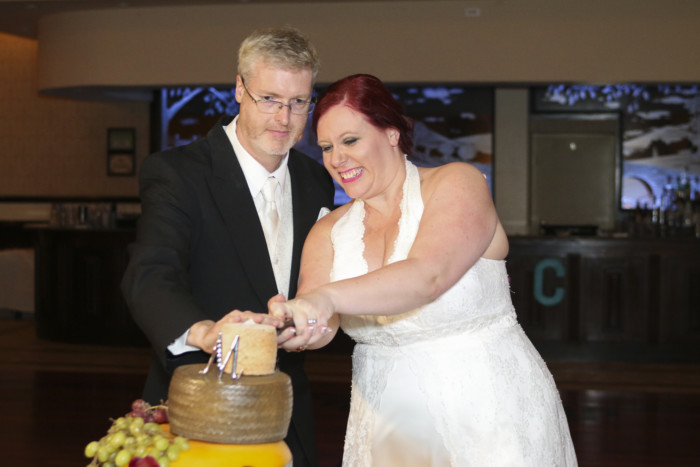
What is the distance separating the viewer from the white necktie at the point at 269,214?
7.46ft

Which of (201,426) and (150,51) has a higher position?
(150,51)

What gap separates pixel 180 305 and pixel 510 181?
8905mm

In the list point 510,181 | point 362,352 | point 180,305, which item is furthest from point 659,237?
point 180,305

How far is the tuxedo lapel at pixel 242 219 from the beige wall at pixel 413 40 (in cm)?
709

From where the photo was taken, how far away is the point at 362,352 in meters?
2.23

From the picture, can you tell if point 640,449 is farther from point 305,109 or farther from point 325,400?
point 305,109

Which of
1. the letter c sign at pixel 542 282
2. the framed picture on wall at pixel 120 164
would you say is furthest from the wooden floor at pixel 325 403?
the framed picture on wall at pixel 120 164

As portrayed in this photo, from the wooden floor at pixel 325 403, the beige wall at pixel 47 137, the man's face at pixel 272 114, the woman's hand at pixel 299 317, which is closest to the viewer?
the woman's hand at pixel 299 317

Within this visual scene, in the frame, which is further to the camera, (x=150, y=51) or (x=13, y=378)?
(x=150, y=51)

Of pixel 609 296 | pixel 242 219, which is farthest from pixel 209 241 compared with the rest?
pixel 609 296

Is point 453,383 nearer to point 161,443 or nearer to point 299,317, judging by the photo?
point 299,317

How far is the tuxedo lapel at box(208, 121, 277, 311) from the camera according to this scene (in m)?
2.14

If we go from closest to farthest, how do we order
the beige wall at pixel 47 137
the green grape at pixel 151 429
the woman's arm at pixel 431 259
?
the green grape at pixel 151 429 → the woman's arm at pixel 431 259 → the beige wall at pixel 47 137

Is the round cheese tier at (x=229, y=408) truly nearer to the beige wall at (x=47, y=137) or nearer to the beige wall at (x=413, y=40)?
the beige wall at (x=413, y=40)
